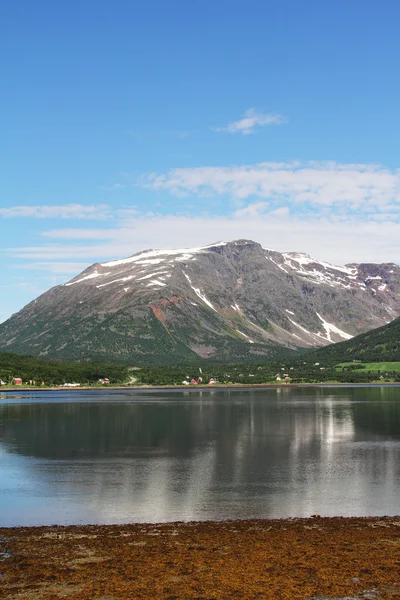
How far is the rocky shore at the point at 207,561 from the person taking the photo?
26.2m

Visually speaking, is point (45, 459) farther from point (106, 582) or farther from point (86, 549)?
point (106, 582)

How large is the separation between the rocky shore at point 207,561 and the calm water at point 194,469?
441 centimetres

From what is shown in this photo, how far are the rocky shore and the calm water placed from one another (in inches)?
174

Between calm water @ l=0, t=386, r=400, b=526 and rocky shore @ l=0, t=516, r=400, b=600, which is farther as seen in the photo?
calm water @ l=0, t=386, r=400, b=526

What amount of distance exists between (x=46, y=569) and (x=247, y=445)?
5475 centimetres

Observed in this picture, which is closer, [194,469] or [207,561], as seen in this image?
[207,561]

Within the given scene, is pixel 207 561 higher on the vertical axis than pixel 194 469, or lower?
higher

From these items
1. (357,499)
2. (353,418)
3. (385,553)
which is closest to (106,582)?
(385,553)

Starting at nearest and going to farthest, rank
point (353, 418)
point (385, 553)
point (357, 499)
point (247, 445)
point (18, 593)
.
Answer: point (18, 593) < point (385, 553) < point (357, 499) < point (247, 445) < point (353, 418)

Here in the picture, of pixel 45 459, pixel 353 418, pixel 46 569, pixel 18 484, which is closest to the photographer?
pixel 46 569

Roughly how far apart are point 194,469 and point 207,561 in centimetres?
3157

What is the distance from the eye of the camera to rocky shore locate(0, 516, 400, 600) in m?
26.2

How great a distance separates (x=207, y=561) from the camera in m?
30.4

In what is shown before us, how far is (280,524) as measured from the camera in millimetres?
38656
